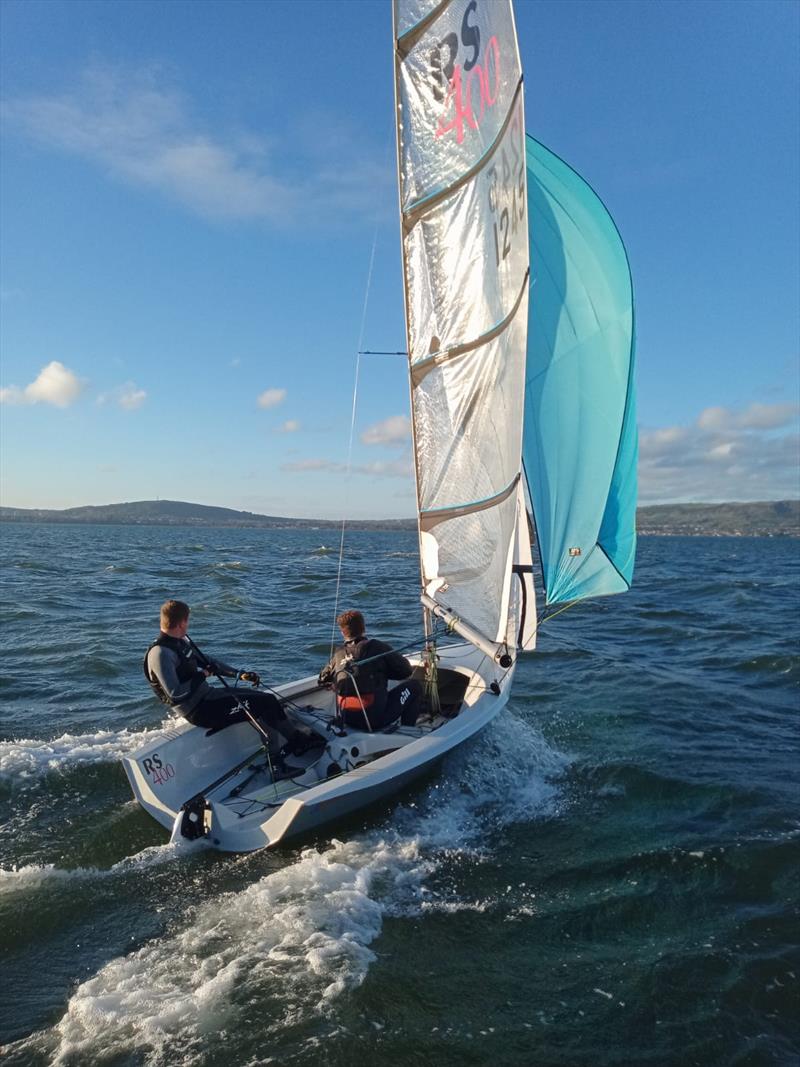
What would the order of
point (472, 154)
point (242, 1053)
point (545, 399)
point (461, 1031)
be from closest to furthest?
point (242, 1053) < point (461, 1031) < point (472, 154) < point (545, 399)

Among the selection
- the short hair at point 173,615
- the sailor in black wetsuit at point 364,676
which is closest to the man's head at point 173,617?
the short hair at point 173,615

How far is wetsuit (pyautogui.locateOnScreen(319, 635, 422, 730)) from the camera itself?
621 centimetres

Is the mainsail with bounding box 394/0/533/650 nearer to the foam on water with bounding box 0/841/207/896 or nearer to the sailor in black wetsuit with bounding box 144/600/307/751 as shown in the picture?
the sailor in black wetsuit with bounding box 144/600/307/751

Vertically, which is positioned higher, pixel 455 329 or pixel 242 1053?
pixel 455 329

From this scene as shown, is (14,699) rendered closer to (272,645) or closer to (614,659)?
(272,645)

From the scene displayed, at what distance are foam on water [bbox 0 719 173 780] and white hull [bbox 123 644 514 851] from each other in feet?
3.21

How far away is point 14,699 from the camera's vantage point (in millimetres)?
8922

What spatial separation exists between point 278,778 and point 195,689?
1071 mm

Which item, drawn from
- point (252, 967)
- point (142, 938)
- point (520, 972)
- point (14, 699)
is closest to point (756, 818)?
point (520, 972)

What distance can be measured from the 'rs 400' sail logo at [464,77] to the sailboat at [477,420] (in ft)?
0.05

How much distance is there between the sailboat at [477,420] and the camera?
593 centimetres

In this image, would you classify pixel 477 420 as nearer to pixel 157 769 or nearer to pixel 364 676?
pixel 364 676

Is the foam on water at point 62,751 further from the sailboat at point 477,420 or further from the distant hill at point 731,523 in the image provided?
the distant hill at point 731,523

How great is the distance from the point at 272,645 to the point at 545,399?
7344 mm
